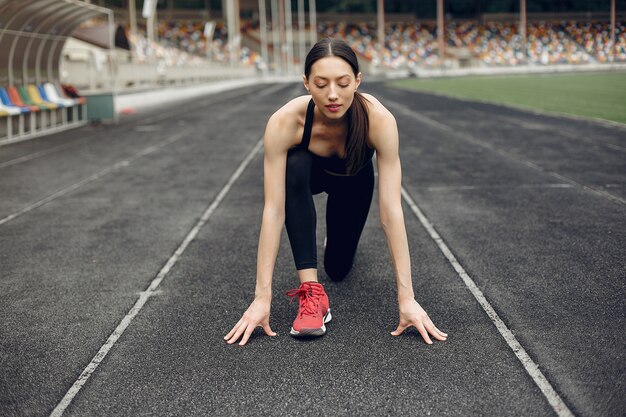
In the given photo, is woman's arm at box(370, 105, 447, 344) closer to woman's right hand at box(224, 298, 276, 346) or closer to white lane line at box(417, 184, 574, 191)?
woman's right hand at box(224, 298, 276, 346)

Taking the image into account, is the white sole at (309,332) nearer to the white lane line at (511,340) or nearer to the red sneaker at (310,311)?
the red sneaker at (310,311)

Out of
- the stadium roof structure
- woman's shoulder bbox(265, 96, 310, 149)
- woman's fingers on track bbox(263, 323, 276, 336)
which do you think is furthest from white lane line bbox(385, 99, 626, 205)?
the stadium roof structure

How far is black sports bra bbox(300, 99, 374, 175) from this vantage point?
3686 millimetres

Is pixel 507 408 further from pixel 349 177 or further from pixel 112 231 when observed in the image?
pixel 112 231

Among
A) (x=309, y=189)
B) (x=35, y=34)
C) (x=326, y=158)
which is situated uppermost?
(x=35, y=34)

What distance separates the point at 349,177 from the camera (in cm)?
411

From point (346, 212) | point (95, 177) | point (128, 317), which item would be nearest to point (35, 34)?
point (95, 177)

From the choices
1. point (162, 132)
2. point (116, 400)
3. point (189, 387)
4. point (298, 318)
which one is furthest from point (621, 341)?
point (162, 132)

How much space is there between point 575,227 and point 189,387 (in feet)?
14.0

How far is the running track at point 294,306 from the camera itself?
3074mm

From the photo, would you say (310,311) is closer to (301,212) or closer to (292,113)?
(301,212)

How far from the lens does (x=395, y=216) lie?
12.0 ft

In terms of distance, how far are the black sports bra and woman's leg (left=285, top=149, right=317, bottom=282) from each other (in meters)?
0.07

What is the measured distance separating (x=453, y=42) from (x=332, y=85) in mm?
81429
